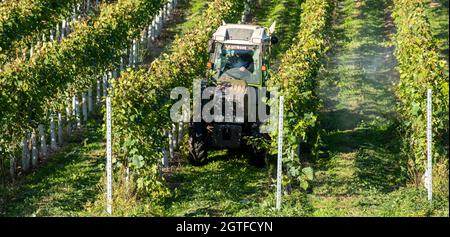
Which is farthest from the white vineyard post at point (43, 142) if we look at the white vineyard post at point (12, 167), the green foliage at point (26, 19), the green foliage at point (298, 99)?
the green foliage at point (298, 99)

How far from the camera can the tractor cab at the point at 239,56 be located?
59.3 feet

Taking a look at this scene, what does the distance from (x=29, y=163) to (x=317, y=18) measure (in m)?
10.3

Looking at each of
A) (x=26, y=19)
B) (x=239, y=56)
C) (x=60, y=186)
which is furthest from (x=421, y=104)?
(x=26, y=19)

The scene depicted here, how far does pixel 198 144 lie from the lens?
17.3 metres

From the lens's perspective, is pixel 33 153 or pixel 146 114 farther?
pixel 33 153

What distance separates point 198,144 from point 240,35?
10.1 ft

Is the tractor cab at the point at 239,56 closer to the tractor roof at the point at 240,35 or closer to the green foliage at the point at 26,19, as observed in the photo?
the tractor roof at the point at 240,35

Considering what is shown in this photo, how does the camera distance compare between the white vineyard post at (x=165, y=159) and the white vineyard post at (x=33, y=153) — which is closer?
the white vineyard post at (x=165, y=159)

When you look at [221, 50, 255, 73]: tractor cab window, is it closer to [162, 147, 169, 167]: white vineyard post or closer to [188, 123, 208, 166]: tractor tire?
[188, 123, 208, 166]: tractor tire

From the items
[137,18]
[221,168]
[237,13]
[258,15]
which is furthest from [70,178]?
[258,15]

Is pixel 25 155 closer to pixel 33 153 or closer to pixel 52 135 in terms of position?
pixel 33 153

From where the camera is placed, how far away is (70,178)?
16.8 m

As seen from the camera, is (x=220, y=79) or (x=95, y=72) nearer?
(x=220, y=79)
